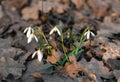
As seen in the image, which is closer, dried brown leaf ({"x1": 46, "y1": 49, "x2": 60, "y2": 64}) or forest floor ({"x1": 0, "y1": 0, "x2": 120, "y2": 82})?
forest floor ({"x1": 0, "y1": 0, "x2": 120, "y2": 82})

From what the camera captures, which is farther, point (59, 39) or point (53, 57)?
point (59, 39)

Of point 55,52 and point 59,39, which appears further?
point 59,39

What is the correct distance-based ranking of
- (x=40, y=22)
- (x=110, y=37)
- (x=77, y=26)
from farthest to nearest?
1. (x=40, y=22)
2. (x=77, y=26)
3. (x=110, y=37)

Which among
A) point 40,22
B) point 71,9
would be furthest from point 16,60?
point 71,9

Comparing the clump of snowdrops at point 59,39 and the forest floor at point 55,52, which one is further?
the clump of snowdrops at point 59,39

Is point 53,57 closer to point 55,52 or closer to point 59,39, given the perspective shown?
point 55,52

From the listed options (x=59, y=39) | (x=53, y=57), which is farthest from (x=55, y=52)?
(x=59, y=39)

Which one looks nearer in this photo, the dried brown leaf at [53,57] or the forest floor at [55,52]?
the forest floor at [55,52]

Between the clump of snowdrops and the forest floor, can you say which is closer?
the forest floor

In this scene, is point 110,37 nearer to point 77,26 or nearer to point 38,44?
point 77,26

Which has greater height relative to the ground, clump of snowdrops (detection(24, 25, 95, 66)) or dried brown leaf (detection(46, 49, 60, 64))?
clump of snowdrops (detection(24, 25, 95, 66))

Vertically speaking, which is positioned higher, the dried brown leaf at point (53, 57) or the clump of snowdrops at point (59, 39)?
the clump of snowdrops at point (59, 39)
